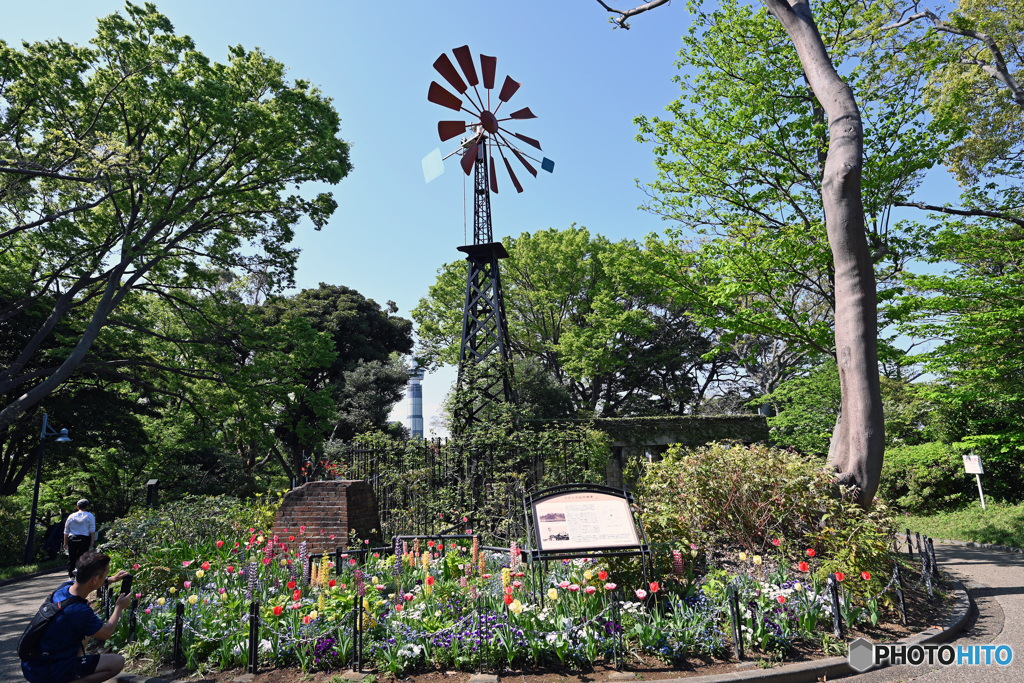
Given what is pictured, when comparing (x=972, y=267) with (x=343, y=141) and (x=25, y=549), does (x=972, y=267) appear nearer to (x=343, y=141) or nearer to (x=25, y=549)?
(x=343, y=141)

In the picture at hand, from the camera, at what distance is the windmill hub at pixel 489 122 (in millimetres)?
14863

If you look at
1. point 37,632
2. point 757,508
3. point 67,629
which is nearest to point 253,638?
point 67,629

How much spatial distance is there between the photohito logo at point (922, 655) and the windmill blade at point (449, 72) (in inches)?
550

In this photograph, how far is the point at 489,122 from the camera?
1494 cm

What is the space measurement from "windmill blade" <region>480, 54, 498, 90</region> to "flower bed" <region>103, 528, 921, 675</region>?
12.4m

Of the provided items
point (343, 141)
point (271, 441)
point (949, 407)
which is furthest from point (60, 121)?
point (949, 407)

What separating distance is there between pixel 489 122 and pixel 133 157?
30.9 ft

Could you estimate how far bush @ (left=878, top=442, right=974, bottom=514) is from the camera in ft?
51.7

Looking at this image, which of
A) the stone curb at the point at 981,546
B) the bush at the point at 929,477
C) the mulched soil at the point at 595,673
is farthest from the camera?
the bush at the point at 929,477

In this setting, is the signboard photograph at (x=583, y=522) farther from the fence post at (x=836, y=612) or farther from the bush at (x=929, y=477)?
the bush at (x=929, y=477)

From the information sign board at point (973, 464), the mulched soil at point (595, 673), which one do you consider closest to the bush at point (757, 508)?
the mulched soil at point (595, 673)

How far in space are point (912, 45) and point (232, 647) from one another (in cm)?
1651

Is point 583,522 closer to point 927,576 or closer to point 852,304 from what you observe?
point 927,576

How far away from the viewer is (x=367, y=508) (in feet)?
30.6
